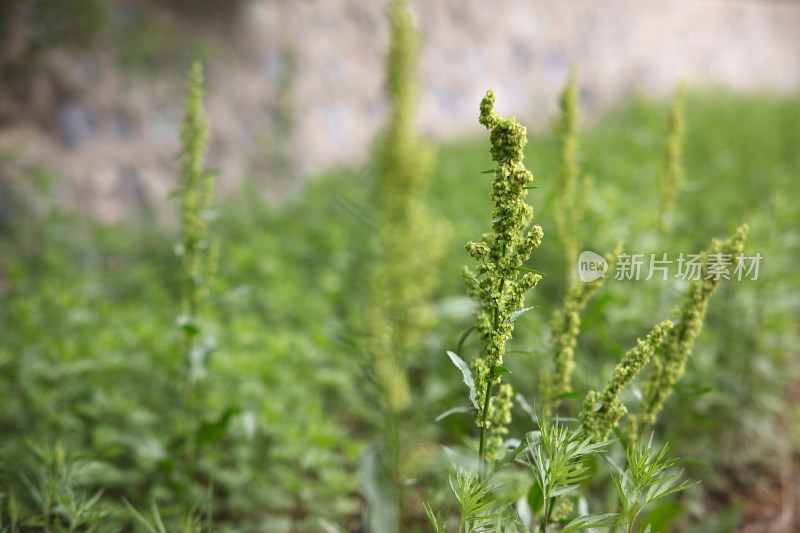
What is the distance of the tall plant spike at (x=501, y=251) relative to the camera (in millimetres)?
896

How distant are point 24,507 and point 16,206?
100 inches

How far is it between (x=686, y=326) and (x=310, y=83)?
4.82 m

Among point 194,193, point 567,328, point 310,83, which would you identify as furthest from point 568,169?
point 310,83

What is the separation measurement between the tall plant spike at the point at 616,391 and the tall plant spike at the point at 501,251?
0.21m

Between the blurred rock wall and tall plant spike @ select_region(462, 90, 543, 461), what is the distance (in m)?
0.61

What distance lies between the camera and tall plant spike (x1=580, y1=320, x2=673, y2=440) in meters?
0.96

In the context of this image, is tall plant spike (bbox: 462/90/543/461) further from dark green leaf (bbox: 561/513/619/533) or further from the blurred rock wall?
the blurred rock wall

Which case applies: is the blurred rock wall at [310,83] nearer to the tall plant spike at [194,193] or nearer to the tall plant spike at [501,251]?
the tall plant spike at [194,193]

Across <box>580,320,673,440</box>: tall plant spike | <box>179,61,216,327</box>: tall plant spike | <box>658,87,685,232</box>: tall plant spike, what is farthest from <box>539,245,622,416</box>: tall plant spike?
<box>179,61,216,327</box>: tall plant spike

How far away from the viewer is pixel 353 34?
18.3 ft

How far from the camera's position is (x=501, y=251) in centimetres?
95

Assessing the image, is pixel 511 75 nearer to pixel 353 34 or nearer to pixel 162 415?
pixel 353 34

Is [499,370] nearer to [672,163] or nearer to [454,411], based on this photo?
[454,411]

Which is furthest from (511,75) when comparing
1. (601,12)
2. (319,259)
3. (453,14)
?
(319,259)
